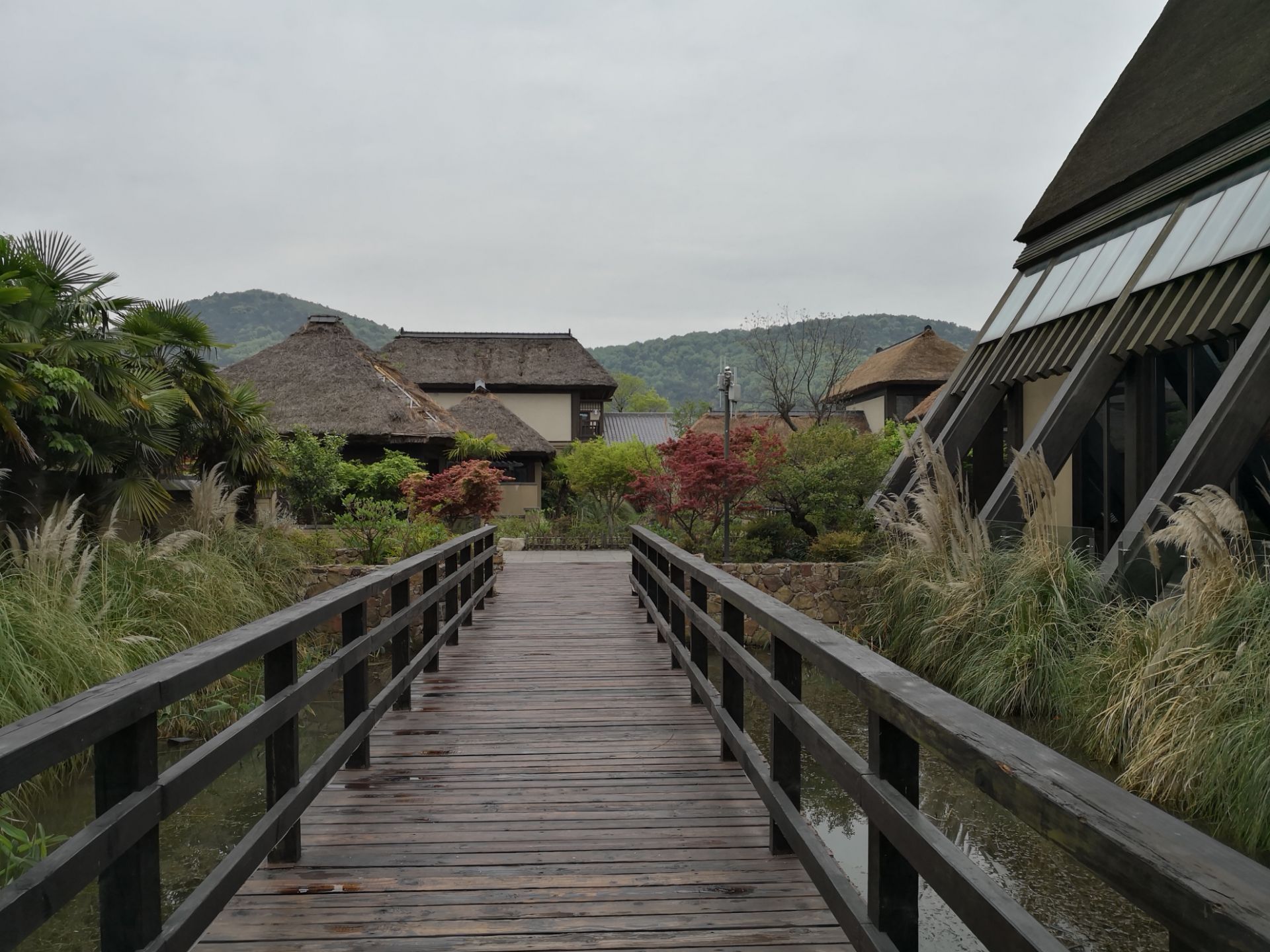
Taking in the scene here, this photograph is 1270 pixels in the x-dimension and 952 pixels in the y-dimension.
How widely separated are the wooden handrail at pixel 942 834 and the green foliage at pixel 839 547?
854 cm

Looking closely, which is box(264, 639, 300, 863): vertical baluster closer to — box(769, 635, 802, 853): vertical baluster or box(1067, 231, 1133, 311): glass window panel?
box(769, 635, 802, 853): vertical baluster

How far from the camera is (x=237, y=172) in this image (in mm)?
19797

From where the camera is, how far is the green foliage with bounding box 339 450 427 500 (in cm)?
2020

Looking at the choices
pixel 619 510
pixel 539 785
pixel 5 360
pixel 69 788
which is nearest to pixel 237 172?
pixel 619 510

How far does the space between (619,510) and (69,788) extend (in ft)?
57.7

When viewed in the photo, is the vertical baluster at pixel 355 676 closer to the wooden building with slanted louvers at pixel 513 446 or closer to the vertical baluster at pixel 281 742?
the vertical baluster at pixel 281 742

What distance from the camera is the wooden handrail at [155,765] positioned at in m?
1.54

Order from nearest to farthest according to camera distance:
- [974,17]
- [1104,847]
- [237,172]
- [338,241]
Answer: [1104,847]
[974,17]
[237,172]
[338,241]

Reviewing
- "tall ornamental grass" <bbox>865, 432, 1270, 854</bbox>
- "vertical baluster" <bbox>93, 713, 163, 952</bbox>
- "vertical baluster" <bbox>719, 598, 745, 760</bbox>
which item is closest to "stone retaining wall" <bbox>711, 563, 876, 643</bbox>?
"tall ornamental grass" <bbox>865, 432, 1270, 854</bbox>

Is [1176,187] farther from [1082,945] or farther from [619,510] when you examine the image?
[619,510]

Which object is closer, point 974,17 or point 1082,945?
point 1082,945

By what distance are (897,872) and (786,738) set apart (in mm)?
1024

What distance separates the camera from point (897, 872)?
2029 millimetres

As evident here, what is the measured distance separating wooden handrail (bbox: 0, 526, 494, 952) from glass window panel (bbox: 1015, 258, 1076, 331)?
10591 mm
